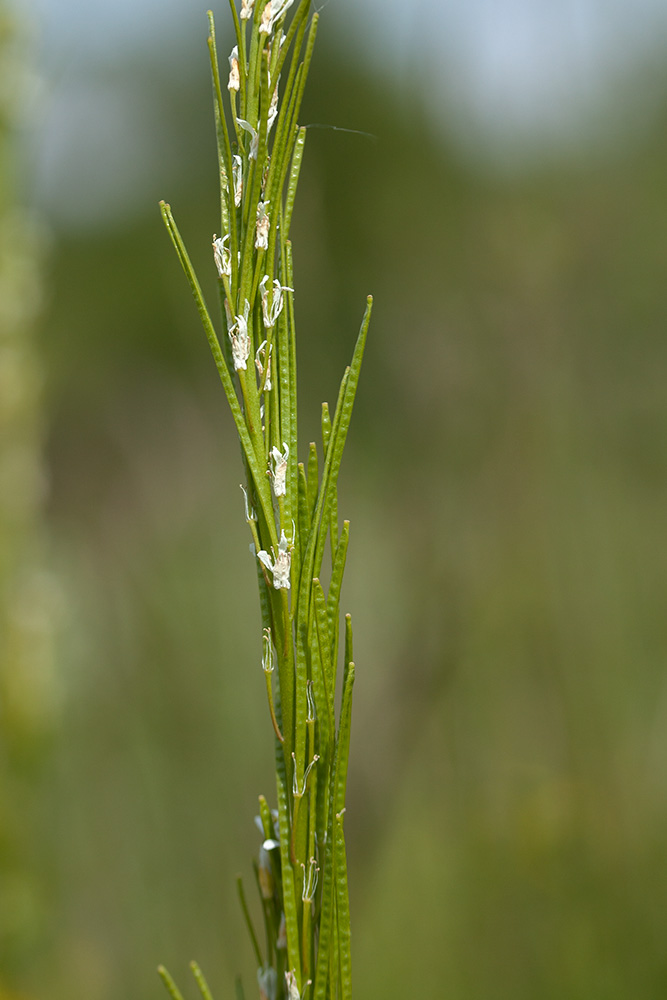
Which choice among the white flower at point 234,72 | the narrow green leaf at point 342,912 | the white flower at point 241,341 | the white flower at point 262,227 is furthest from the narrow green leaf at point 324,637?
the white flower at point 234,72

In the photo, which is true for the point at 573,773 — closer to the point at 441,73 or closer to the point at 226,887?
the point at 226,887

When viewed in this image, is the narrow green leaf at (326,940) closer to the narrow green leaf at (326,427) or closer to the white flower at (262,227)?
the narrow green leaf at (326,427)

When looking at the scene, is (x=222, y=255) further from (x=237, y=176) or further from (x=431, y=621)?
(x=431, y=621)

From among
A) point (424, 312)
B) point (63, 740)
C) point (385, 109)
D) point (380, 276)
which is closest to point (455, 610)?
point (63, 740)

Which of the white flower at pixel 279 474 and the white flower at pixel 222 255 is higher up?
the white flower at pixel 222 255

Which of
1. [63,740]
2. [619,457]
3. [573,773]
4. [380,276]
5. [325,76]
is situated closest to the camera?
[573,773]

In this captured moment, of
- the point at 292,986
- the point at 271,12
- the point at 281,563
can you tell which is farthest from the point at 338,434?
the point at 292,986
